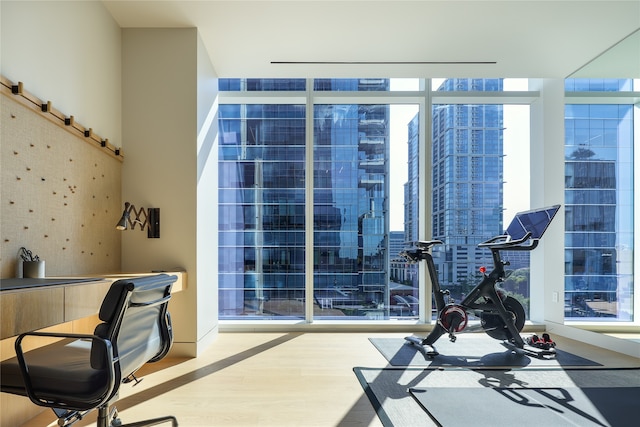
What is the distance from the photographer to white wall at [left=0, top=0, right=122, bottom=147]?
7.80 ft

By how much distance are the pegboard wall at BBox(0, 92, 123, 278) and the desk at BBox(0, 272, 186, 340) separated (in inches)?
21.0

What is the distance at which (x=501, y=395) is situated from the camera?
2703mm

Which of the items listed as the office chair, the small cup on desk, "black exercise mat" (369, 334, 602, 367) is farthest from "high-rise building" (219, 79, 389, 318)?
the office chair

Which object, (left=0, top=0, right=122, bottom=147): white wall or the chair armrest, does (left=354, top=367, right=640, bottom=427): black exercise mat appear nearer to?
the chair armrest

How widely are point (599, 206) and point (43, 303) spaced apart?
4.73 m

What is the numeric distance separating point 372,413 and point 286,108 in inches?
146

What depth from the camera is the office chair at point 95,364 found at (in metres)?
1.57

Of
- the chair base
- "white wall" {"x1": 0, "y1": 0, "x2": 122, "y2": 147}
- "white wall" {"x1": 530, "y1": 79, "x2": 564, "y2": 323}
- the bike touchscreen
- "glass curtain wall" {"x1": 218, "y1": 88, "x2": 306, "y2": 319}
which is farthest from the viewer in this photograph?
"glass curtain wall" {"x1": 218, "y1": 88, "x2": 306, "y2": 319}

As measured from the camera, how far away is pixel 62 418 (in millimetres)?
1794

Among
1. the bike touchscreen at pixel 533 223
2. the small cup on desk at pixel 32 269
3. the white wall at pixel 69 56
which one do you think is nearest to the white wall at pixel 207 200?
the white wall at pixel 69 56

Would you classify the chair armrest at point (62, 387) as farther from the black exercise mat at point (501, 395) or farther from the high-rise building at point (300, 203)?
the high-rise building at point (300, 203)

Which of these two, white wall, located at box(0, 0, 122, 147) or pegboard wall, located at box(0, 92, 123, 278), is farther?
white wall, located at box(0, 0, 122, 147)

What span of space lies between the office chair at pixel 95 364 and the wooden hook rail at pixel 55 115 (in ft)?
4.65

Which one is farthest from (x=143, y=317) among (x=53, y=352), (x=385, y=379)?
(x=385, y=379)
